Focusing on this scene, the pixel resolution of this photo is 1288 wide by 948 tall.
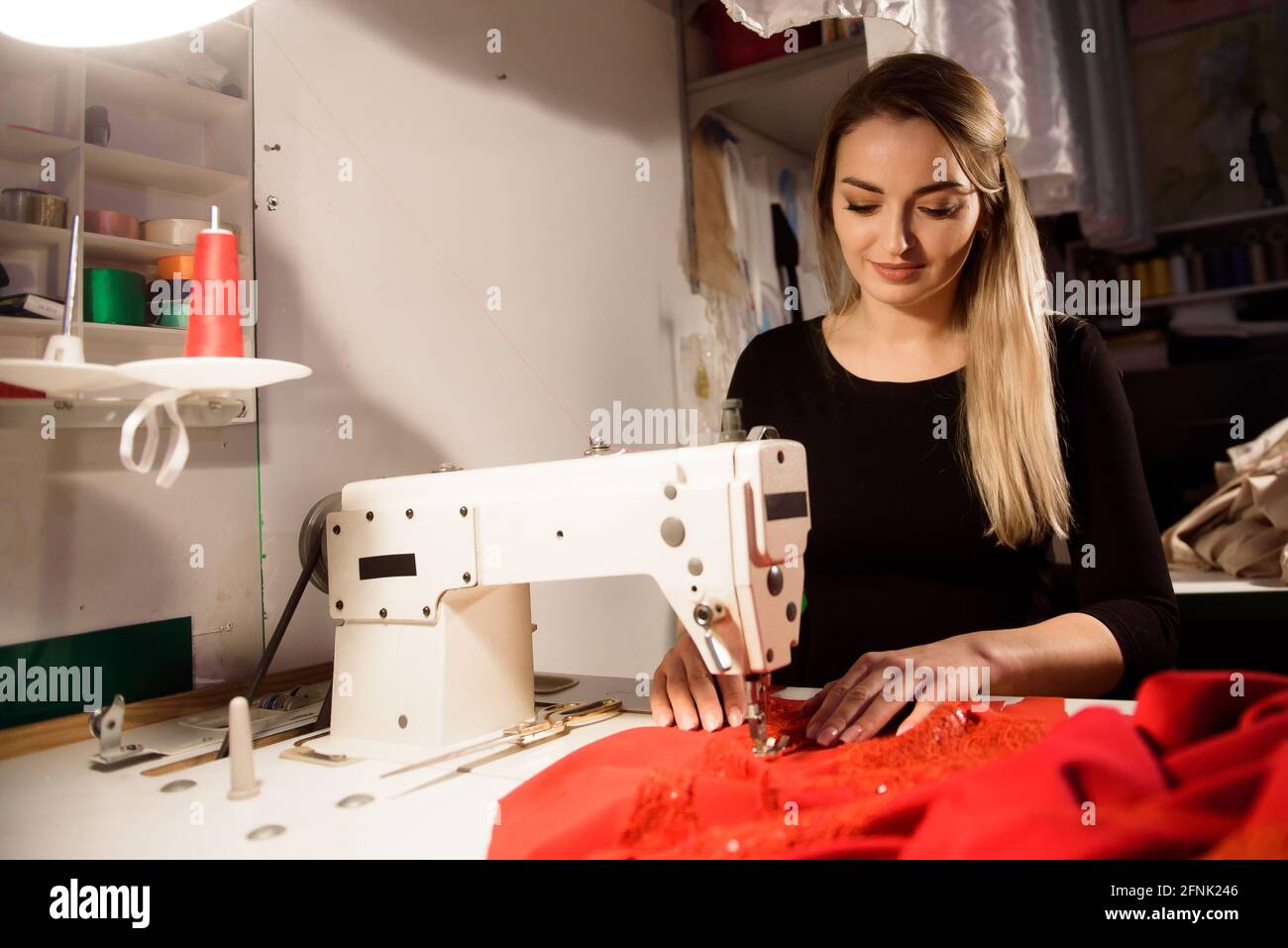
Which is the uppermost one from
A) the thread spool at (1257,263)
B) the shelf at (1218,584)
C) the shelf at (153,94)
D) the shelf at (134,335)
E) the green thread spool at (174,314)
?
the thread spool at (1257,263)

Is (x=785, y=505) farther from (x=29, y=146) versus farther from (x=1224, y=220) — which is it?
(x=1224, y=220)

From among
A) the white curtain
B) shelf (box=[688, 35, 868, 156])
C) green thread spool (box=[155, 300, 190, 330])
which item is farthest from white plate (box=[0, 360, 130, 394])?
shelf (box=[688, 35, 868, 156])

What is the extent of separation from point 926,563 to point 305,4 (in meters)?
1.34

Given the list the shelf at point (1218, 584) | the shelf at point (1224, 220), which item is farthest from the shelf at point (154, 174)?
the shelf at point (1224, 220)

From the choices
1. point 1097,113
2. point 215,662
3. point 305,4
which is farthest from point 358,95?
point 1097,113

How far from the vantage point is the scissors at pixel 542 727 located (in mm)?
997

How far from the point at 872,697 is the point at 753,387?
2.67 ft

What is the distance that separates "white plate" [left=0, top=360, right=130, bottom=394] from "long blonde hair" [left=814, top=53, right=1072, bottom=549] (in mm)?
1097

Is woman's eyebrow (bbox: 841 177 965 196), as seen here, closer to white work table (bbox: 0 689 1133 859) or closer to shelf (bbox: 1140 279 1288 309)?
white work table (bbox: 0 689 1133 859)

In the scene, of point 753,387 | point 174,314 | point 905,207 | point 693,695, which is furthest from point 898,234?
point 174,314

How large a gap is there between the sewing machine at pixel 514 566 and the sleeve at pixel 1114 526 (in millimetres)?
581

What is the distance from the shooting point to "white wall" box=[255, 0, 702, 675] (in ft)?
4.91

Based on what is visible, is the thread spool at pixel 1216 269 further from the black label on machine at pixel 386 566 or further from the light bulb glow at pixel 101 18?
the light bulb glow at pixel 101 18

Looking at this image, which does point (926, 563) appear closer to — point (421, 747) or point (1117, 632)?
point (1117, 632)
